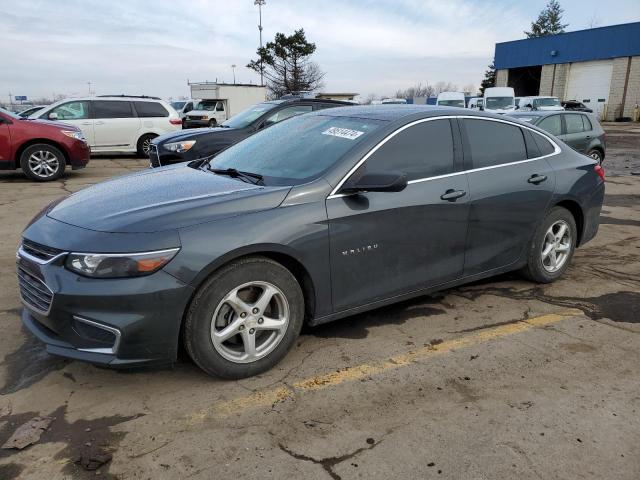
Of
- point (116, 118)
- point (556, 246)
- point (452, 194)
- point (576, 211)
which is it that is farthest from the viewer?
point (116, 118)

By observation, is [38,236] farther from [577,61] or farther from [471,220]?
[577,61]

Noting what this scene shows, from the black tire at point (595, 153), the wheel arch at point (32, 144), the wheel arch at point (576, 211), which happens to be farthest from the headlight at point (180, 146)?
the black tire at point (595, 153)

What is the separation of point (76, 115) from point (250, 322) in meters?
12.8

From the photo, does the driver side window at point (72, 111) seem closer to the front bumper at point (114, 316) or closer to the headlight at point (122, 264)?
the front bumper at point (114, 316)

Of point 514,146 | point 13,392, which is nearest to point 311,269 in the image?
point 13,392

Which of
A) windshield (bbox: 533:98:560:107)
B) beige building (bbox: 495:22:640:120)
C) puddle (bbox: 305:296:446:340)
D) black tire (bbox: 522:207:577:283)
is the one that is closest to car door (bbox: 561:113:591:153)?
black tire (bbox: 522:207:577:283)

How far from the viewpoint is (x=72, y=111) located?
13719 mm

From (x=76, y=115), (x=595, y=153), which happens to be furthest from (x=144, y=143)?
(x=595, y=153)

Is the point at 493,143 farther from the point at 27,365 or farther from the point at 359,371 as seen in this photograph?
the point at 27,365

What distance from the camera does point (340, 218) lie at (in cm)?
329

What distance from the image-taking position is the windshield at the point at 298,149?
3.50m

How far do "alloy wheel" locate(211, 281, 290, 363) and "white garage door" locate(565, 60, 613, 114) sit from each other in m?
47.5

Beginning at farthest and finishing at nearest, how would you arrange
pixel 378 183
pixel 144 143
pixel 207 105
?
pixel 207 105, pixel 144 143, pixel 378 183

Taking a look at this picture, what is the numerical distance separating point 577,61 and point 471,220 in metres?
48.4
